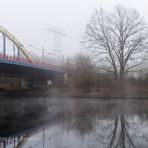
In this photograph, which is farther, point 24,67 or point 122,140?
point 24,67

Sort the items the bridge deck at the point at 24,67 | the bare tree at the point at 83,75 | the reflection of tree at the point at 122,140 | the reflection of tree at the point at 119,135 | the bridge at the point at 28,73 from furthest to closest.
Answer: the bridge at the point at 28,73, the bare tree at the point at 83,75, the bridge deck at the point at 24,67, the reflection of tree at the point at 119,135, the reflection of tree at the point at 122,140

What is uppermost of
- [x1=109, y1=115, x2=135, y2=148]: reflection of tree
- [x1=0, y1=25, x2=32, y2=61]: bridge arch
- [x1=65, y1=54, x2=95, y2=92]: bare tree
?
[x1=0, y1=25, x2=32, y2=61]: bridge arch

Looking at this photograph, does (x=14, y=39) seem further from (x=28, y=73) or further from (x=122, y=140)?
(x=122, y=140)

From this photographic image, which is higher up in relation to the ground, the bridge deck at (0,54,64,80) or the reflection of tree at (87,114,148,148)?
the bridge deck at (0,54,64,80)

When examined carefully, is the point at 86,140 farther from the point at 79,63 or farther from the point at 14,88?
the point at 14,88

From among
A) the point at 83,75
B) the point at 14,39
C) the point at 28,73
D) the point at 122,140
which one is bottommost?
the point at 122,140

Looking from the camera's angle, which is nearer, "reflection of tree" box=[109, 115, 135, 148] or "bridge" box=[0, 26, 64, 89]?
"reflection of tree" box=[109, 115, 135, 148]

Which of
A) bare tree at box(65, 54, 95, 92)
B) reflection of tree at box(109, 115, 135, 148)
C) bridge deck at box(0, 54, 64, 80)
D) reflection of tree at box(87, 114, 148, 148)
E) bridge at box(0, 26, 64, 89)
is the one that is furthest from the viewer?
bridge at box(0, 26, 64, 89)

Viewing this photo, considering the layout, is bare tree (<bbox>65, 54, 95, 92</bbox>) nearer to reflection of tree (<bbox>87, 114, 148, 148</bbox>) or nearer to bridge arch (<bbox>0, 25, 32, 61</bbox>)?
bridge arch (<bbox>0, 25, 32, 61</bbox>)

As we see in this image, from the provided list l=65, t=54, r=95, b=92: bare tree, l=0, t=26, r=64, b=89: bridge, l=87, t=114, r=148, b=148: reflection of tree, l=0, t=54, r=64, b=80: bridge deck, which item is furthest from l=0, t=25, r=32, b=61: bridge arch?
l=87, t=114, r=148, b=148: reflection of tree

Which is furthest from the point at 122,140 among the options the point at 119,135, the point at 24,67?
the point at 24,67

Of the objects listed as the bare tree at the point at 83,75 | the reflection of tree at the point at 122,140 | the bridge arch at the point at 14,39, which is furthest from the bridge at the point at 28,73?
the reflection of tree at the point at 122,140

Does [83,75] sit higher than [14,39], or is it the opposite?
[14,39]

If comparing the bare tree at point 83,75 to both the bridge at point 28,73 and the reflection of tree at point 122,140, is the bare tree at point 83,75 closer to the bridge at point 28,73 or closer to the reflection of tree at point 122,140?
the bridge at point 28,73
